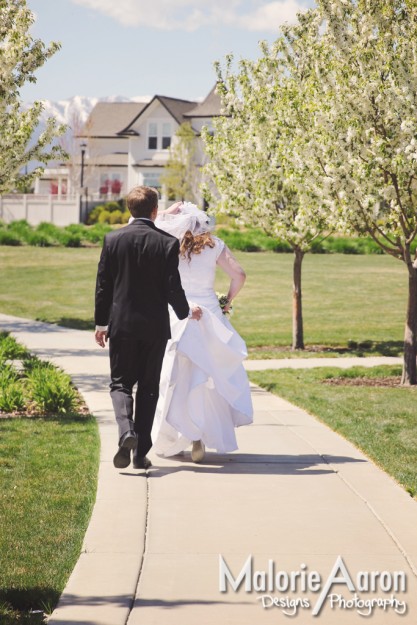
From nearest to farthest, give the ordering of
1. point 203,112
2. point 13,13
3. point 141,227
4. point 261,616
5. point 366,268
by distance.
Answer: point 261,616
point 141,227
point 13,13
point 366,268
point 203,112

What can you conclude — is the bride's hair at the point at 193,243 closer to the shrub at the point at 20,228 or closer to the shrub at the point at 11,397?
the shrub at the point at 11,397

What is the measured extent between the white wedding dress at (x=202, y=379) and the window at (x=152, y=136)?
6529 cm

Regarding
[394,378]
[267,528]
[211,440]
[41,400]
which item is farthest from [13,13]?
[267,528]

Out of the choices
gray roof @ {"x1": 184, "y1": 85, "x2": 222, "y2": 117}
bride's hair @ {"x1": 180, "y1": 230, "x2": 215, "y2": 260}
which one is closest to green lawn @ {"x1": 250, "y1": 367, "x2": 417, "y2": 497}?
bride's hair @ {"x1": 180, "y1": 230, "x2": 215, "y2": 260}

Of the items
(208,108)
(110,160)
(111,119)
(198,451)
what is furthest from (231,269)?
(111,119)

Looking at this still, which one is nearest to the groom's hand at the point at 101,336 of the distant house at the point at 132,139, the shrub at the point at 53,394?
the shrub at the point at 53,394

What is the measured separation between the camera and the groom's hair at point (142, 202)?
776cm

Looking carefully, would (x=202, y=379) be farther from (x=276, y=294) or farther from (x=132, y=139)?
(x=132, y=139)

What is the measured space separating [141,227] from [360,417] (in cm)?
413

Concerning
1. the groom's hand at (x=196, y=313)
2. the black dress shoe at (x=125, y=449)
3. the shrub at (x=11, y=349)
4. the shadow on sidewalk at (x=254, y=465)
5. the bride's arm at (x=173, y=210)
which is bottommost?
the shrub at (x=11, y=349)

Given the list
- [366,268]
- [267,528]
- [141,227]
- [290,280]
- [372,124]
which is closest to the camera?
[267,528]

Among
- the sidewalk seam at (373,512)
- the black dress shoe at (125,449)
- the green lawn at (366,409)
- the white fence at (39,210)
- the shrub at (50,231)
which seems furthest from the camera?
the white fence at (39,210)

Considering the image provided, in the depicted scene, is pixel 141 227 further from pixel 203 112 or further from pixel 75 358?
pixel 203 112

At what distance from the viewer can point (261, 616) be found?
4.88 m
